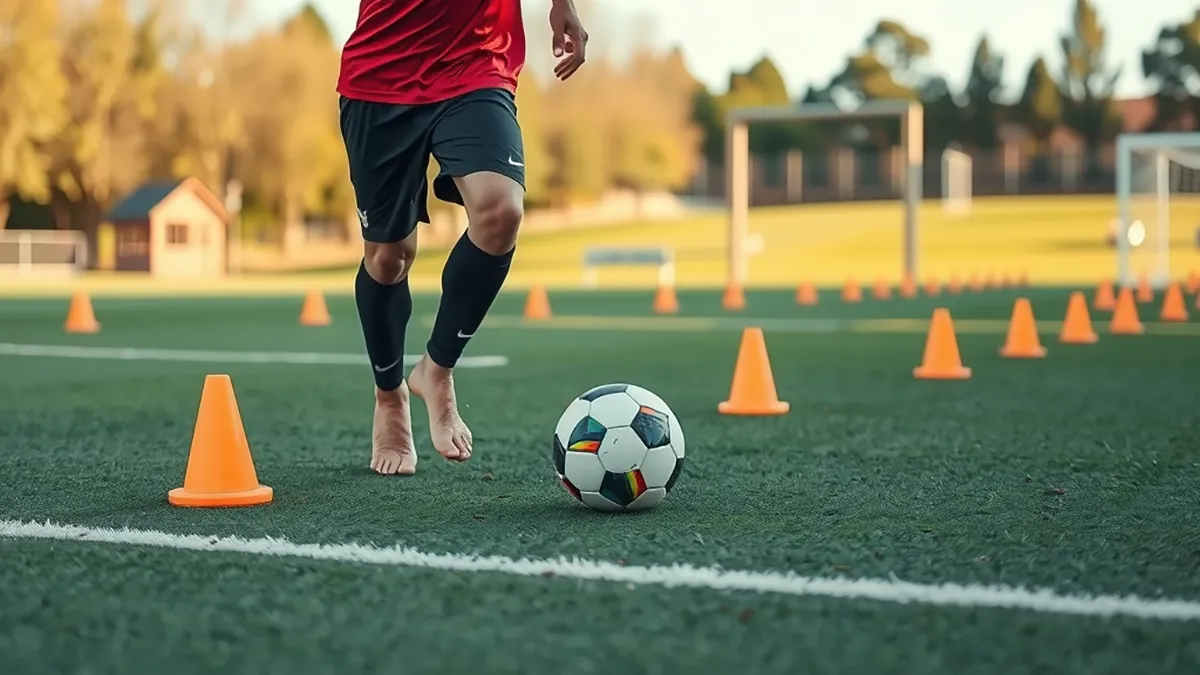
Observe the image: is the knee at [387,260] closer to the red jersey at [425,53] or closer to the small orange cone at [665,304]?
the red jersey at [425,53]

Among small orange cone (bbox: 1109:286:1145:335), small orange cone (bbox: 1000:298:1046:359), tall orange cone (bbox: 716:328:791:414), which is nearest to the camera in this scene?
tall orange cone (bbox: 716:328:791:414)

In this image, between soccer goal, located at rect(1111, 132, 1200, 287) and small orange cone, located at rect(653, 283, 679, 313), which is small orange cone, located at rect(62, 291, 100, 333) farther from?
soccer goal, located at rect(1111, 132, 1200, 287)

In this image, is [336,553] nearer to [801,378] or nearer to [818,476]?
[818,476]

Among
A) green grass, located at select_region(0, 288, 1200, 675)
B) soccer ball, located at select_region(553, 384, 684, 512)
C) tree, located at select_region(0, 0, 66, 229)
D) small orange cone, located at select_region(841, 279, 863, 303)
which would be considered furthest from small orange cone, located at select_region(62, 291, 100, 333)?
tree, located at select_region(0, 0, 66, 229)

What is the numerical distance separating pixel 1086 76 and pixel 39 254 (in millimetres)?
65779

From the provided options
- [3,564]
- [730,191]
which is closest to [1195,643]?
[3,564]

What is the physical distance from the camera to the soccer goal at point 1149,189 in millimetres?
25938

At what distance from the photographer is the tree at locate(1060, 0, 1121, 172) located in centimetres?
8825

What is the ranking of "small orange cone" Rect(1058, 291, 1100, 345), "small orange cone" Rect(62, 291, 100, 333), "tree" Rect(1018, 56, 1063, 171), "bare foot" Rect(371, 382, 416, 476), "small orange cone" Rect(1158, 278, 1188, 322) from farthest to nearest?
"tree" Rect(1018, 56, 1063, 171) < "small orange cone" Rect(1158, 278, 1188, 322) < "small orange cone" Rect(62, 291, 100, 333) < "small orange cone" Rect(1058, 291, 1100, 345) < "bare foot" Rect(371, 382, 416, 476)

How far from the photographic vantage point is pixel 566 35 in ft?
16.5

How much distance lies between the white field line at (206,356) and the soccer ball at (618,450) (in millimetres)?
5674

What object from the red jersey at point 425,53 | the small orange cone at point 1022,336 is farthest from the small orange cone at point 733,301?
the red jersey at point 425,53

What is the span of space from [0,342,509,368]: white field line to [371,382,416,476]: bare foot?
16.1 feet

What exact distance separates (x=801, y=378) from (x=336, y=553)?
5971 millimetres
